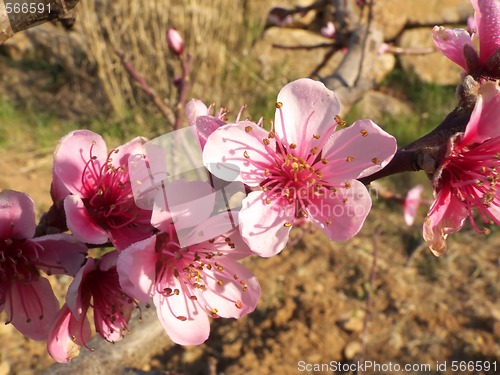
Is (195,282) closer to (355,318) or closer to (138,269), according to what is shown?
(138,269)

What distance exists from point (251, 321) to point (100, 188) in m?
1.94

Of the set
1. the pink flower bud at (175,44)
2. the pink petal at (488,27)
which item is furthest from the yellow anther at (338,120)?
the pink flower bud at (175,44)

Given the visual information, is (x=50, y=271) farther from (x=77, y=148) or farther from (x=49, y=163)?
(x=49, y=163)

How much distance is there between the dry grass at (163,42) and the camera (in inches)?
187

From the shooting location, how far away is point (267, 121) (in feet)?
4.08

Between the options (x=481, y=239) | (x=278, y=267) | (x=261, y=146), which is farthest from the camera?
(x=481, y=239)

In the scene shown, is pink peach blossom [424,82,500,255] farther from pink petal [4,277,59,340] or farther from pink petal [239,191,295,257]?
pink petal [4,277,59,340]

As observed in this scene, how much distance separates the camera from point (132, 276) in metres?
0.87

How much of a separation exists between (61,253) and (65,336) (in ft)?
0.62

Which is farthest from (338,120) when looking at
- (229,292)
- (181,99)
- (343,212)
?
(181,99)

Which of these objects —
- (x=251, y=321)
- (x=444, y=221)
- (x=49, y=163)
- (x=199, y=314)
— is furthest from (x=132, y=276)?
(x=49, y=163)

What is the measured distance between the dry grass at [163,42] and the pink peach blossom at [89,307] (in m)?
3.88

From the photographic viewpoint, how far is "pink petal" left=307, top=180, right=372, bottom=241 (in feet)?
2.90
